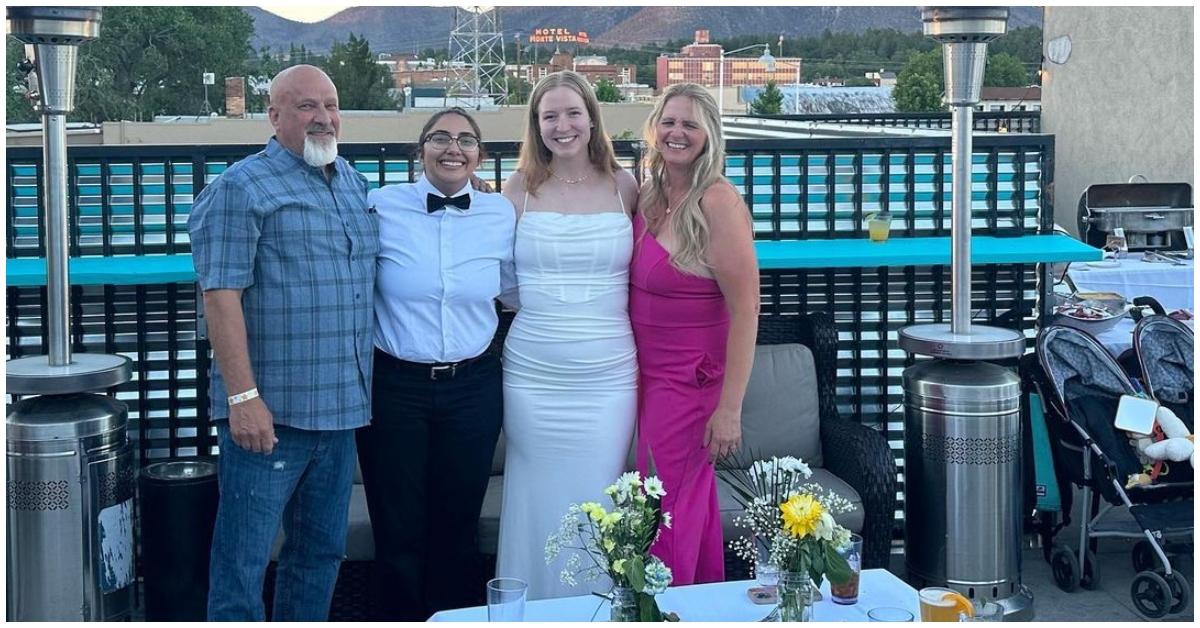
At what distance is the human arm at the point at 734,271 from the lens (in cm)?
355

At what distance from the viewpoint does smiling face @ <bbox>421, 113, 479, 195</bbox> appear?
3.52m

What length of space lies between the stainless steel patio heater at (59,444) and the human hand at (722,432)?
5.53 feet

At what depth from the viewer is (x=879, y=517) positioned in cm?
405

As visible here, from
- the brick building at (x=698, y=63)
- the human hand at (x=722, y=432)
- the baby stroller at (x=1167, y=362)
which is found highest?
the brick building at (x=698, y=63)

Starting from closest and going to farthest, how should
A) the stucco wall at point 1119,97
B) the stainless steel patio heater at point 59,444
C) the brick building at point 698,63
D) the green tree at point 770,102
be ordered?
the stainless steel patio heater at point 59,444 → the stucco wall at point 1119,97 → the green tree at point 770,102 → the brick building at point 698,63

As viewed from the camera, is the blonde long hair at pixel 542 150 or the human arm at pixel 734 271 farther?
the blonde long hair at pixel 542 150

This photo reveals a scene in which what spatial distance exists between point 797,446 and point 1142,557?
4.14ft

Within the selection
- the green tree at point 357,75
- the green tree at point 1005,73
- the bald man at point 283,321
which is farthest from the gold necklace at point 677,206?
the green tree at point 1005,73

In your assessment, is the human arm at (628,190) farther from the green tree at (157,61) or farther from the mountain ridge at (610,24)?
the mountain ridge at (610,24)

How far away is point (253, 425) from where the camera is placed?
130 inches

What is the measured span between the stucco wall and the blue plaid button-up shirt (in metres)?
11.8

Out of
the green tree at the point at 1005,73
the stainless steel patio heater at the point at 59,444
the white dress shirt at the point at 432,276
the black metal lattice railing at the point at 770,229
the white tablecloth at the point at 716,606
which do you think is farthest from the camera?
the green tree at the point at 1005,73

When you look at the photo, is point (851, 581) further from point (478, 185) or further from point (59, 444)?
point (59, 444)

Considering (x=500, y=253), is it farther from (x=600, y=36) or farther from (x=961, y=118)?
(x=600, y=36)
